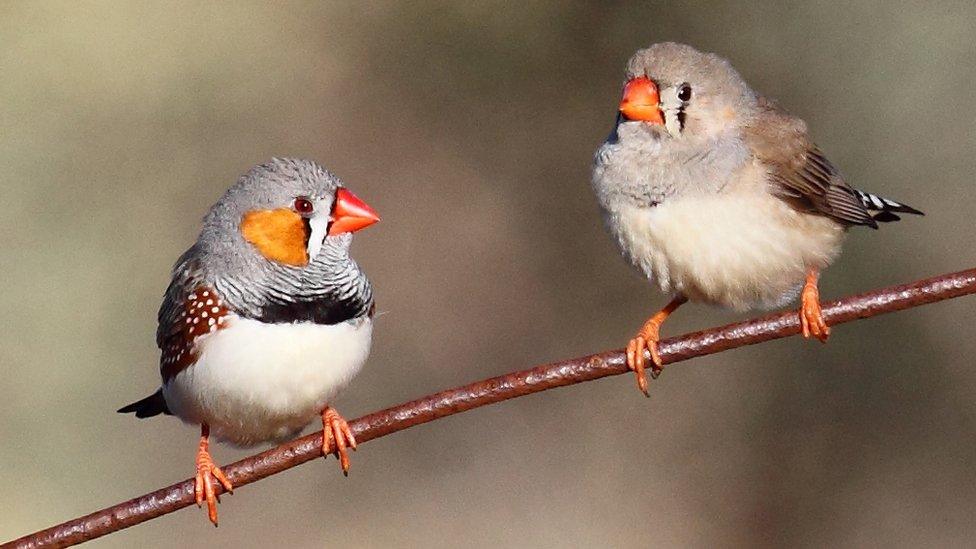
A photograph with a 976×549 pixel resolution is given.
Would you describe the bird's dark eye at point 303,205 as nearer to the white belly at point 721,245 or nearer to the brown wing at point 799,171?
the white belly at point 721,245

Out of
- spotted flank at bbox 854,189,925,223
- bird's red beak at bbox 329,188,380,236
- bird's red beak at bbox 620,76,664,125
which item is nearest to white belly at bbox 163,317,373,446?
bird's red beak at bbox 329,188,380,236

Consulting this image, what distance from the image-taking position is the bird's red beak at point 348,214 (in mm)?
3247

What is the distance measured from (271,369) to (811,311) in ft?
4.22

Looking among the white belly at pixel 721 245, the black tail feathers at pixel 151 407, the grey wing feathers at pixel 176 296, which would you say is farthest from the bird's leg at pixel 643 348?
the black tail feathers at pixel 151 407

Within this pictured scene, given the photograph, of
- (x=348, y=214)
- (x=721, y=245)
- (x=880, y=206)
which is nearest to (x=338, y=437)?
(x=348, y=214)

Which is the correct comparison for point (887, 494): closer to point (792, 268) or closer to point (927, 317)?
point (927, 317)

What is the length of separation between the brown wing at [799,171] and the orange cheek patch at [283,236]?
121 cm

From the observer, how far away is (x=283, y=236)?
11.0 feet

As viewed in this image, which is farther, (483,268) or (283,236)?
(483,268)

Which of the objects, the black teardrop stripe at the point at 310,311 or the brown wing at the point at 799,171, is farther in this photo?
the brown wing at the point at 799,171

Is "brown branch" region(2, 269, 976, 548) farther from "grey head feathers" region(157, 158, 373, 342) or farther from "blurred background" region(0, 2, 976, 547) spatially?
"blurred background" region(0, 2, 976, 547)

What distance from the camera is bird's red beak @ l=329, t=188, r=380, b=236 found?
3247mm

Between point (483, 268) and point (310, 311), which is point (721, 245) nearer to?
point (310, 311)

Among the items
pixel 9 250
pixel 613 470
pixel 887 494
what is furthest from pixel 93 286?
pixel 887 494
